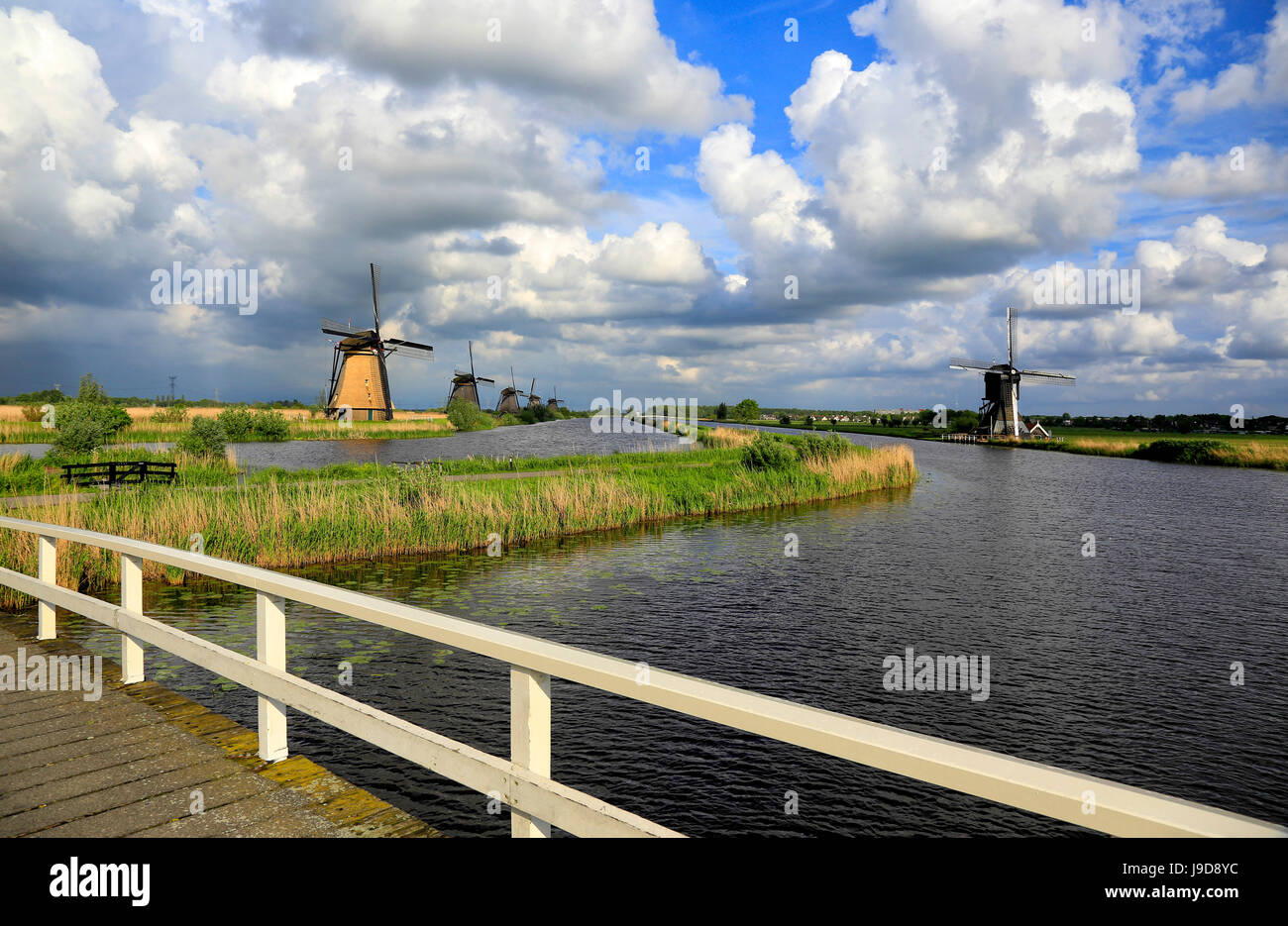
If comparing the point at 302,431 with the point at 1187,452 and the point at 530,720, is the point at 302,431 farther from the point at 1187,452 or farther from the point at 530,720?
the point at 1187,452

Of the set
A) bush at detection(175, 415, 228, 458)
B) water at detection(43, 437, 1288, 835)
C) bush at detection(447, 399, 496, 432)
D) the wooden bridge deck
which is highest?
bush at detection(447, 399, 496, 432)

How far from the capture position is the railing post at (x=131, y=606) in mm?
5859

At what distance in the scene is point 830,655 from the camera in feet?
37.1

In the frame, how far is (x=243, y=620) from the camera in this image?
41.8 ft

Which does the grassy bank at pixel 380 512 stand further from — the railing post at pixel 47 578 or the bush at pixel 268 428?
the bush at pixel 268 428

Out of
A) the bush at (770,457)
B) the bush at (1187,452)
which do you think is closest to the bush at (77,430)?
the bush at (770,457)

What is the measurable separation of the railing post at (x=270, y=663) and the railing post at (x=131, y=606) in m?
2.06

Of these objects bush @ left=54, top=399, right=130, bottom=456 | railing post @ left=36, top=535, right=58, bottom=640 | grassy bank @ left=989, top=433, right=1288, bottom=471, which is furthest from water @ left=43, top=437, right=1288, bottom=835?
grassy bank @ left=989, top=433, right=1288, bottom=471

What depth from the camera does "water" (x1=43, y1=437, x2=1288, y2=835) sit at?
7.28 meters

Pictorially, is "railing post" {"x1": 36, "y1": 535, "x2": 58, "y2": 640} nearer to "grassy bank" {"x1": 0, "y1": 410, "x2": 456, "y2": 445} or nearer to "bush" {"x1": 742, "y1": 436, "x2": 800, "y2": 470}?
"bush" {"x1": 742, "y1": 436, "x2": 800, "y2": 470}

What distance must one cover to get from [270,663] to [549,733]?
228cm

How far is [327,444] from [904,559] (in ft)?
162

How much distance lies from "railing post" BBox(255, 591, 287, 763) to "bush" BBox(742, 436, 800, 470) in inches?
1159
